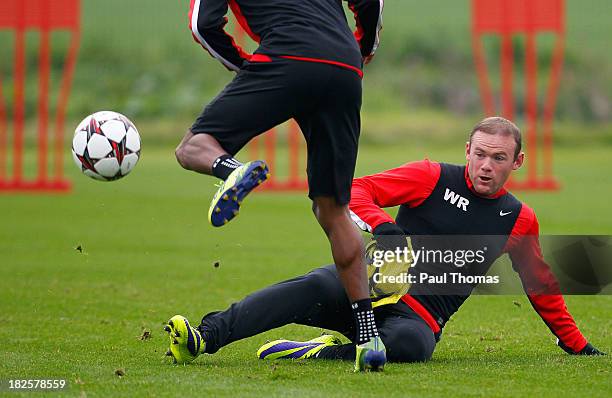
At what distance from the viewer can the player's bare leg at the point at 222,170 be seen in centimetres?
Result: 483

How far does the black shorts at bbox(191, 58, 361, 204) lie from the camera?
5.14m

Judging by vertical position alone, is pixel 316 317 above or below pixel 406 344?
above

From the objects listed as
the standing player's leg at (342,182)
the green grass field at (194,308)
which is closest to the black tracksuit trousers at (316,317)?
the green grass field at (194,308)

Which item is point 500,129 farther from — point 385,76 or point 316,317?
point 385,76

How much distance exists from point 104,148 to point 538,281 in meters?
2.57

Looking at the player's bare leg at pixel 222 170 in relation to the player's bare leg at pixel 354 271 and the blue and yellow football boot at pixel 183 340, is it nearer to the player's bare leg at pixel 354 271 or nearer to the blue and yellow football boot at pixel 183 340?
the player's bare leg at pixel 354 271

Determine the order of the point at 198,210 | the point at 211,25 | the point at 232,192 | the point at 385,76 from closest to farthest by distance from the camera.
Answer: the point at 232,192 → the point at 211,25 → the point at 198,210 → the point at 385,76

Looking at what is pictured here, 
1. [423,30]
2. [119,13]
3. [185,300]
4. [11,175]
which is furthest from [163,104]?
[185,300]

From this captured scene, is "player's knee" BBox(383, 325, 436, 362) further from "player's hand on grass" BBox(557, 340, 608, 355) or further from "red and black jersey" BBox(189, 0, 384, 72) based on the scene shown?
"red and black jersey" BBox(189, 0, 384, 72)

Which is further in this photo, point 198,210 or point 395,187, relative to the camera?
point 198,210

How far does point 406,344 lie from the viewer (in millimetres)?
5648

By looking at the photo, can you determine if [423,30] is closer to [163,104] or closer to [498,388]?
[163,104]

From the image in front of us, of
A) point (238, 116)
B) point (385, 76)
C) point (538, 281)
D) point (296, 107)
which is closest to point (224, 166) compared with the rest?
point (238, 116)

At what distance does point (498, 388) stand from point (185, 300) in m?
3.99
